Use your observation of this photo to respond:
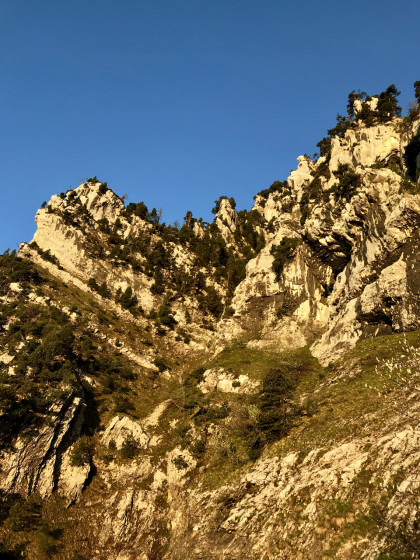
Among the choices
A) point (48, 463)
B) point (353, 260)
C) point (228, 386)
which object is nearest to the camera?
point (48, 463)

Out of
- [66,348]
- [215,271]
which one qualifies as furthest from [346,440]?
[215,271]

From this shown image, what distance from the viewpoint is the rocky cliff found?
67.8 feet

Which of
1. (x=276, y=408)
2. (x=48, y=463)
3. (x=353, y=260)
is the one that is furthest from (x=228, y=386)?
(x=353, y=260)

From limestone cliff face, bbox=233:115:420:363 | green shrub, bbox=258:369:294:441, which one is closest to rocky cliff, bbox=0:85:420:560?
green shrub, bbox=258:369:294:441

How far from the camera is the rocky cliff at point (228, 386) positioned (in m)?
20.7

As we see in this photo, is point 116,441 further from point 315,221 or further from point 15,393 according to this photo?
point 315,221

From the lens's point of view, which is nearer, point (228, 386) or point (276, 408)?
point (276, 408)

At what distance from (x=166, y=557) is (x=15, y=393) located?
21.8m

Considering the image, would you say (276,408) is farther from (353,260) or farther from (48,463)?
(353,260)

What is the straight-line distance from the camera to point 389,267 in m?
40.9

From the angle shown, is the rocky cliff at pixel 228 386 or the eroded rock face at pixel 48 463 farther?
the eroded rock face at pixel 48 463

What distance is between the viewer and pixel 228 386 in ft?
153

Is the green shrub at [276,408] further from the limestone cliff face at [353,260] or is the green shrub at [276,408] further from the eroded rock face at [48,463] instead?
the eroded rock face at [48,463]

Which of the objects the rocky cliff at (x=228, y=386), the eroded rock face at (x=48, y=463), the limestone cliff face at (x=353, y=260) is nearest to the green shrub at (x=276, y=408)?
the rocky cliff at (x=228, y=386)
